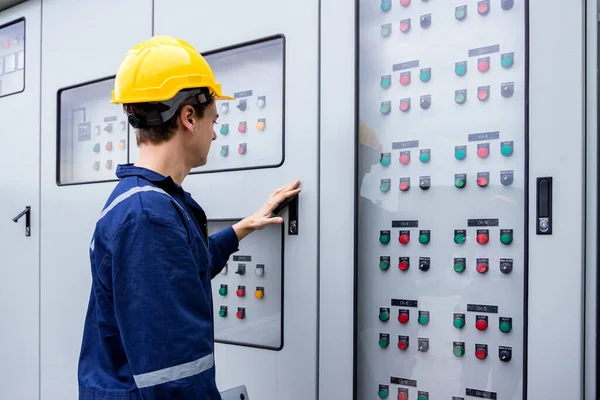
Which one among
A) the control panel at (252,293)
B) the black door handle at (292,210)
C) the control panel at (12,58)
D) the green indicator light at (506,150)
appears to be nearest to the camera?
the green indicator light at (506,150)

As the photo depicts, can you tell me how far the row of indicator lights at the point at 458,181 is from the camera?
147 cm

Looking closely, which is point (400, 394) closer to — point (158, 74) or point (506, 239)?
point (506, 239)

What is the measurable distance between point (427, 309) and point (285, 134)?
0.67 m

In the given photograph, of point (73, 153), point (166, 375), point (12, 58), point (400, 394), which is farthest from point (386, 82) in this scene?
point (12, 58)

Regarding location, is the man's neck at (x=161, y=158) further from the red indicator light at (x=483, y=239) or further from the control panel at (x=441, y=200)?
the red indicator light at (x=483, y=239)

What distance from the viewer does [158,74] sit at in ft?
4.58

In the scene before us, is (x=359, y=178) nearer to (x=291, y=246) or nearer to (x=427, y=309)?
(x=291, y=246)

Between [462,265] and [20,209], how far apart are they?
6.50 ft

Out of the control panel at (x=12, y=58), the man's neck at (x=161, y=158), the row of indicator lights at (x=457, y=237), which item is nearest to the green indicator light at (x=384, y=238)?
the row of indicator lights at (x=457, y=237)

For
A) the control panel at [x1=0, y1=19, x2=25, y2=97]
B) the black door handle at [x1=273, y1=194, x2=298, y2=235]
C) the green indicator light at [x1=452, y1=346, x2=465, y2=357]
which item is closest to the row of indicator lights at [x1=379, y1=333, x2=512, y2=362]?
the green indicator light at [x1=452, y1=346, x2=465, y2=357]

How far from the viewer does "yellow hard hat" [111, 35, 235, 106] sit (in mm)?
1380

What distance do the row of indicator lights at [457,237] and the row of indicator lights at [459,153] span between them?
0.19m

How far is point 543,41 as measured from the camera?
4.55ft

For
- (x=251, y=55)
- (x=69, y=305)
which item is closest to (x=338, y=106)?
(x=251, y=55)
